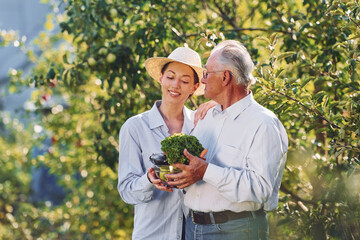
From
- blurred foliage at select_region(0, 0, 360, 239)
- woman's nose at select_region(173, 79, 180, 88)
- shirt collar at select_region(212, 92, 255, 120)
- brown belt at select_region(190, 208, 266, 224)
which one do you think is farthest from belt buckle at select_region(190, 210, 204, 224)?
blurred foliage at select_region(0, 0, 360, 239)

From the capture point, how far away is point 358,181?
9.94ft

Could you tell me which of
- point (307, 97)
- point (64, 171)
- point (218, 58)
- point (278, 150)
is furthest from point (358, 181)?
point (64, 171)

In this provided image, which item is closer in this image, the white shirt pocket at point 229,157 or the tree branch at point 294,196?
the white shirt pocket at point 229,157

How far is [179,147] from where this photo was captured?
2.06 m

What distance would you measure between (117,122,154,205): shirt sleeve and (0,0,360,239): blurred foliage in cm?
77

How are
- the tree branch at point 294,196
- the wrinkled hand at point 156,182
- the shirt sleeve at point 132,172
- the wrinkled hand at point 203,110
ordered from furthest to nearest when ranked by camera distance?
the tree branch at point 294,196
the wrinkled hand at point 203,110
the shirt sleeve at point 132,172
the wrinkled hand at point 156,182

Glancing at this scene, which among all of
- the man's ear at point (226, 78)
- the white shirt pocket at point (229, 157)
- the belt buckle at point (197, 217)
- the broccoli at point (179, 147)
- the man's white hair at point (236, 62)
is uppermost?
the man's white hair at point (236, 62)

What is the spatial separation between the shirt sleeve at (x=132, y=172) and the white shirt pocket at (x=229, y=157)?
0.40m

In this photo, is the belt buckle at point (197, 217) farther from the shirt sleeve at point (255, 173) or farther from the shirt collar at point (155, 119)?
the shirt collar at point (155, 119)

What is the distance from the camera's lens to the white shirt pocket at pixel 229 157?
211 centimetres

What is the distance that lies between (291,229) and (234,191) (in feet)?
4.56

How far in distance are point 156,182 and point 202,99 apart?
5.27 ft

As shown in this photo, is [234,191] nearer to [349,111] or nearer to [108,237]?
[349,111]

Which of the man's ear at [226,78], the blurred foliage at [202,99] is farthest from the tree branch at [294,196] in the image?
the man's ear at [226,78]
